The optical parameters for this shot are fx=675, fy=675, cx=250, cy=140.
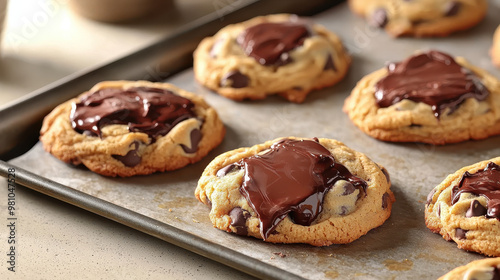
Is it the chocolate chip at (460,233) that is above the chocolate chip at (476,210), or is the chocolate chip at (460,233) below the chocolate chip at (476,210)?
below

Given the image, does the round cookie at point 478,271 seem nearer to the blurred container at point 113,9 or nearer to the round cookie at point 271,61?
the round cookie at point 271,61

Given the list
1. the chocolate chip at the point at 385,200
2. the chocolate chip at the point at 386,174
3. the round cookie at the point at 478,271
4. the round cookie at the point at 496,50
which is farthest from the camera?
the round cookie at the point at 496,50

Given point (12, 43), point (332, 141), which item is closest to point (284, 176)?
point (332, 141)

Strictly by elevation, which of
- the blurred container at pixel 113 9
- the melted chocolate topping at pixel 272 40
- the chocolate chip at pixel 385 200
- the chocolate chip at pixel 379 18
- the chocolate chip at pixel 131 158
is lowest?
the chocolate chip at pixel 385 200

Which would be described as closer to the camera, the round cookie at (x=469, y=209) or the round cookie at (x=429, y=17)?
the round cookie at (x=469, y=209)

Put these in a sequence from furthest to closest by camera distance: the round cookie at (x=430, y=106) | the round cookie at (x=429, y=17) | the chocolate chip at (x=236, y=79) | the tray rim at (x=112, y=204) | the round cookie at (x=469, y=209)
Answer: the round cookie at (x=429, y=17) → the chocolate chip at (x=236, y=79) → the round cookie at (x=430, y=106) → the round cookie at (x=469, y=209) → the tray rim at (x=112, y=204)

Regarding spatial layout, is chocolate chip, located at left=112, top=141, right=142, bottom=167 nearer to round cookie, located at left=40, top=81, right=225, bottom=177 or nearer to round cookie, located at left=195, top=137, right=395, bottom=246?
round cookie, located at left=40, top=81, right=225, bottom=177

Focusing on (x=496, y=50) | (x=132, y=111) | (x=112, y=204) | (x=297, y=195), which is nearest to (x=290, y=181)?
(x=297, y=195)

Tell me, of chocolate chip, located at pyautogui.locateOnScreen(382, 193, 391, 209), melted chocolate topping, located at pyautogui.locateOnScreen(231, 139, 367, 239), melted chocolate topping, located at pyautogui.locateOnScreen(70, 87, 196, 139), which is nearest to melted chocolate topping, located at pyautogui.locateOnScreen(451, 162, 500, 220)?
chocolate chip, located at pyautogui.locateOnScreen(382, 193, 391, 209)

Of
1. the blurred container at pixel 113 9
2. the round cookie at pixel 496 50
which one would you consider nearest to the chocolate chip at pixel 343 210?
the round cookie at pixel 496 50
